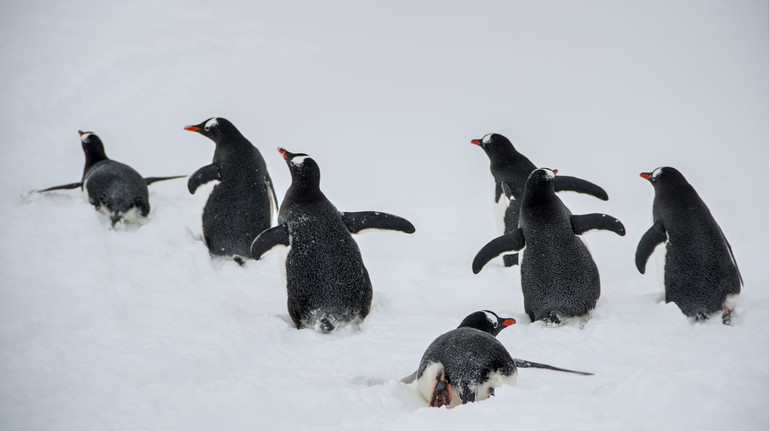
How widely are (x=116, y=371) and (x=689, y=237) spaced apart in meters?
2.66

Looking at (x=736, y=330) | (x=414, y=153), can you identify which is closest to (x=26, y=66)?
(x=414, y=153)

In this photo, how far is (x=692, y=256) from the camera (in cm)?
312

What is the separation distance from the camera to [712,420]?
158cm

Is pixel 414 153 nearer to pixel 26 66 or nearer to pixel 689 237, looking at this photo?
pixel 689 237

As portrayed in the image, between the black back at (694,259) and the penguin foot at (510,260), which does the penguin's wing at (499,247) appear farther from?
the penguin foot at (510,260)

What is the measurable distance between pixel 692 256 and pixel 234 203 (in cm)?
266

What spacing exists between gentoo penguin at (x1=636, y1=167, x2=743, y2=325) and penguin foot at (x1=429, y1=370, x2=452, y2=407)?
1.64 metres

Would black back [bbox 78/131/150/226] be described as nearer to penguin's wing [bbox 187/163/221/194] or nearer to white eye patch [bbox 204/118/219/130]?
penguin's wing [bbox 187/163/221/194]

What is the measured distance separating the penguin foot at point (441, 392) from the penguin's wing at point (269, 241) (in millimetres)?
1312

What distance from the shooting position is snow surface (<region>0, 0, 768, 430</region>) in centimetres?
196

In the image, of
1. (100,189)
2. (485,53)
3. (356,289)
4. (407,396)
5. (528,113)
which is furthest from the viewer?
(485,53)

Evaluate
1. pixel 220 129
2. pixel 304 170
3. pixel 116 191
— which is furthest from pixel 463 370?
pixel 116 191

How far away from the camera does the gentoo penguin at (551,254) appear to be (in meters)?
3.04

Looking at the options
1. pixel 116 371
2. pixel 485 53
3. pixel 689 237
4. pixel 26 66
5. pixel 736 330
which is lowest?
pixel 116 371
